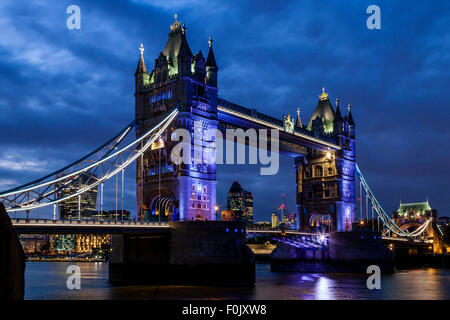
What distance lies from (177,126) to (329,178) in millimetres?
30792

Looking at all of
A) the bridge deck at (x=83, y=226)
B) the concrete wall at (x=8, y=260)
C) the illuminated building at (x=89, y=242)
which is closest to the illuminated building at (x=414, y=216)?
the bridge deck at (x=83, y=226)

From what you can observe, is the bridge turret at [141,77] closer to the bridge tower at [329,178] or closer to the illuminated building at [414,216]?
the bridge tower at [329,178]

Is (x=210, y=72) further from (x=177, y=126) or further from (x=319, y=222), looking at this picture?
(x=319, y=222)

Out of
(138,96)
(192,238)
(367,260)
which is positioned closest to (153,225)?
(192,238)

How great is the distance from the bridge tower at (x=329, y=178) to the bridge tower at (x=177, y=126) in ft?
80.5

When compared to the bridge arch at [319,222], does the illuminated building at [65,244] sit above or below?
below

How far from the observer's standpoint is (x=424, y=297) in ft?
121

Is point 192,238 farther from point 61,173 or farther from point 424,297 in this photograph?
point 424,297

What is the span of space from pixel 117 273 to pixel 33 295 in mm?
7745

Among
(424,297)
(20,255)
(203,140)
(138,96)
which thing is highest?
(138,96)

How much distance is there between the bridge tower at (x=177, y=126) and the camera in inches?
1796

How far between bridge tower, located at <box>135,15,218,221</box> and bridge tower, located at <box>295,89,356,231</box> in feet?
80.5

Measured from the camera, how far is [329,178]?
70.4 m

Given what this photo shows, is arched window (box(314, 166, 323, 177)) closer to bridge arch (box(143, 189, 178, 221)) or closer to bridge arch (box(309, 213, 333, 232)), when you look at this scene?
bridge arch (box(309, 213, 333, 232))
